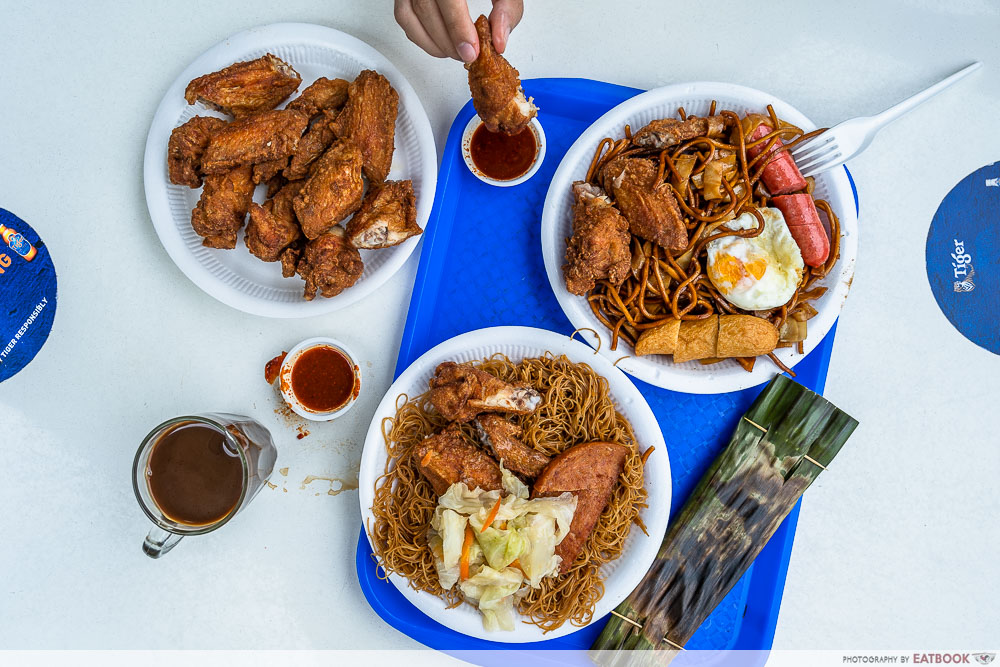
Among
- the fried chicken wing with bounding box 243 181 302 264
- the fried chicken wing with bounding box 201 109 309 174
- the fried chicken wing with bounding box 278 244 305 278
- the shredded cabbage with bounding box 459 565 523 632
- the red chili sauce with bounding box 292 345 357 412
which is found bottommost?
the shredded cabbage with bounding box 459 565 523 632

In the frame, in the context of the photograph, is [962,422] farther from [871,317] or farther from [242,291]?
[242,291]

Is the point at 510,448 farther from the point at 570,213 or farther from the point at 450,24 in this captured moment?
the point at 450,24

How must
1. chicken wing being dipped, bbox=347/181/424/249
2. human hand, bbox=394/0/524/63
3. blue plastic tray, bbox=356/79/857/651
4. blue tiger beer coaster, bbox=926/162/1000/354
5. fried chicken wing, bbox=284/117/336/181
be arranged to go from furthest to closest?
blue tiger beer coaster, bbox=926/162/1000/354
blue plastic tray, bbox=356/79/857/651
fried chicken wing, bbox=284/117/336/181
chicken wing being dipped, bbox=347/181/424/249
human hand, bbox=394/0/524/63

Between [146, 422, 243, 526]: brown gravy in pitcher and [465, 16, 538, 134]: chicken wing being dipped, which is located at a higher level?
[465, 16, 538, 134]: chicken wing being dipped

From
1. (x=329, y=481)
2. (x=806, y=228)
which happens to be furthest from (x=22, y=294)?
(x=806, y=228)

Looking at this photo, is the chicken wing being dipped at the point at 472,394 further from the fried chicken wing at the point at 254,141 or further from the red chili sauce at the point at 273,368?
the fried chicken wing at the point at 254,141

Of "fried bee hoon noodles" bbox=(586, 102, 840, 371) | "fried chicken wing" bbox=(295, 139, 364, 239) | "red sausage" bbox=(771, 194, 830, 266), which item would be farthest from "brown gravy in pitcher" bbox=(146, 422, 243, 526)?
"red sausage" bbox=(771, 194, 830, 266)

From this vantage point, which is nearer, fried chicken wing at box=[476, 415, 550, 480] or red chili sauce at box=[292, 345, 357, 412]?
fried chicken wing at box=[476, 415, 550, 480]

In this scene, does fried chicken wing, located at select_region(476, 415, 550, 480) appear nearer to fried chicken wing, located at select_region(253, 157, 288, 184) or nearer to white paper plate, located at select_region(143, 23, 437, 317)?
white paper plate, located at select_region(143, 23, 437, 317)
